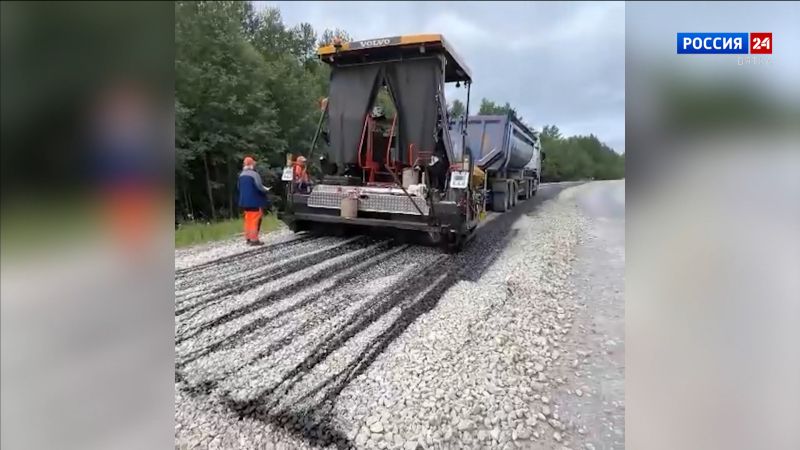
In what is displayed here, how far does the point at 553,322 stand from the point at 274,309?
4.30ft

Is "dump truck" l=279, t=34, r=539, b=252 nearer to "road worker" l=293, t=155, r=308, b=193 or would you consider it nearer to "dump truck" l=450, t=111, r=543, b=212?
"road worker" l=293, t=155, r=308, b=193

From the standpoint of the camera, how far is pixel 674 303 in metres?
1.12

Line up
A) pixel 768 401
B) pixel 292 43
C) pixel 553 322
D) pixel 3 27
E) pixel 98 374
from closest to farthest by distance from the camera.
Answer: pixel 3 27, pixel 98 374, pixel 768 401, pixel 292 43, pixel 553 322

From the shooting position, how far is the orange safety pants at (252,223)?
5.50 ft

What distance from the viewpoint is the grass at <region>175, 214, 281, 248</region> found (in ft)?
4.21

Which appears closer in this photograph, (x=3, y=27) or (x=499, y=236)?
(x=3, y=27)

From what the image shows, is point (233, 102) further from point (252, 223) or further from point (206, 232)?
point (252, 223)

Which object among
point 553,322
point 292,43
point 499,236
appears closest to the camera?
point 292,43

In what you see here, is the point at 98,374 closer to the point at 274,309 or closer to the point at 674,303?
the point at 274,309

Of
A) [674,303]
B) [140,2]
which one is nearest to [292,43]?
[140,2]

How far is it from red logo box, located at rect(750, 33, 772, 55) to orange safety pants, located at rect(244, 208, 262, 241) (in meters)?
1.66

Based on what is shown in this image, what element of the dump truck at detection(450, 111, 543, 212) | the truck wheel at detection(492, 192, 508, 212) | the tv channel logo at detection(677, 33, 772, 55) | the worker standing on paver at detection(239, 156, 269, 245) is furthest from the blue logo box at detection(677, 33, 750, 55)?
the truck wheel at detection(492, 192, 508, 212)

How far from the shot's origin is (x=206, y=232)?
5.11 feet

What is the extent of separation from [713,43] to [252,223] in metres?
1.72
